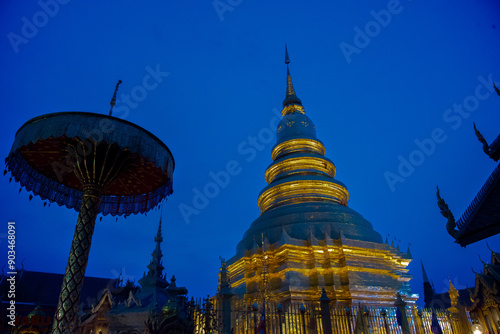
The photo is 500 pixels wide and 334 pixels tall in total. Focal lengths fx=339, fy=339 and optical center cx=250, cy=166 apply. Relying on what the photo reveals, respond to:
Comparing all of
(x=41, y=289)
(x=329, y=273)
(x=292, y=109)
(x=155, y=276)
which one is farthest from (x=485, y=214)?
(x=41, y=289)

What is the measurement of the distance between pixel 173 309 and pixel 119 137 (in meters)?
4.47

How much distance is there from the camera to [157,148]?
9234 millimetres

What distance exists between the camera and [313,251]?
18.3m

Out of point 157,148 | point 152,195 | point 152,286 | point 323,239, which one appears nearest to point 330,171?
point 323,239

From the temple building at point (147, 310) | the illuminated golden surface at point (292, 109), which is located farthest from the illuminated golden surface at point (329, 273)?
the illuminated golden surface at point (292, 109)

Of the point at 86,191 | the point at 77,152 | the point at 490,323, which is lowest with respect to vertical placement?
the point at 490,323

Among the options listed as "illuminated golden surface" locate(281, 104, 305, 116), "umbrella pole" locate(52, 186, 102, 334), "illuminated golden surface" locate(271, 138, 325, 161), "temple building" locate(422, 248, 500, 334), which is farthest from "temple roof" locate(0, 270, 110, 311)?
"temple building" locate(422, 248, 500, 334)

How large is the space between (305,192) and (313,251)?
492 cm

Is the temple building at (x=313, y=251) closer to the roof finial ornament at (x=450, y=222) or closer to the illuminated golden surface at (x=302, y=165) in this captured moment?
the illuminated golden surface at (x=302, y=165)

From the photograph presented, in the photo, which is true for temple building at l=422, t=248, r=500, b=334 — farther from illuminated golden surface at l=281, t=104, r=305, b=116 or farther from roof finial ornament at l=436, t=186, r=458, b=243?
illuminated golden surface at l=281, t=104, r=305, b=116

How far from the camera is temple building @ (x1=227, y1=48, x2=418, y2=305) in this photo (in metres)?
17.2

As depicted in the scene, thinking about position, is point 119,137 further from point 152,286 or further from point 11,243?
point 152,286

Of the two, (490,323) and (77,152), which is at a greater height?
(77,152)

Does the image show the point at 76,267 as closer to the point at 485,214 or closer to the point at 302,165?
the point at 485,214
